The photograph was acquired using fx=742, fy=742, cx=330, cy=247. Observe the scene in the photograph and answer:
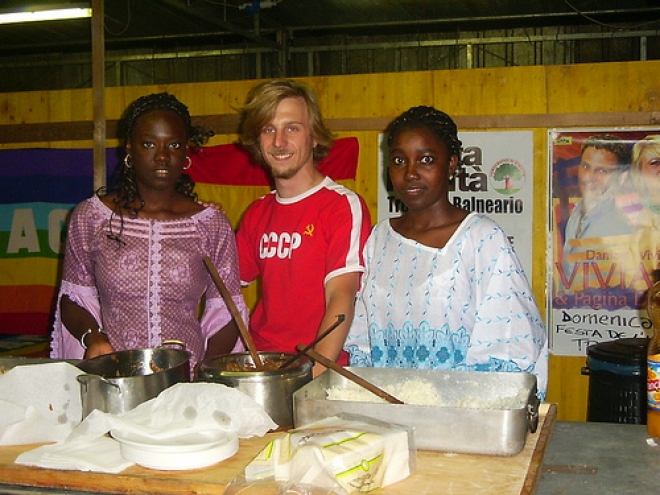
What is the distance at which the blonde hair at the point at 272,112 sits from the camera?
102 inches

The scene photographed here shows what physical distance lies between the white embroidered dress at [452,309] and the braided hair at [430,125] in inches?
11.3

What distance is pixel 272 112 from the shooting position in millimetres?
2602

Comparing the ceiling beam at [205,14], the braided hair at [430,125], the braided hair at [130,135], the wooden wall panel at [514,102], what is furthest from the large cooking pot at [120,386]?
the ceiling beam at [205,14]

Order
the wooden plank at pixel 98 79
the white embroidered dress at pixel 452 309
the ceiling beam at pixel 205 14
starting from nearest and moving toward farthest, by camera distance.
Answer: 1. the white embroidered dress at pixel 452 309
2. the wooden plank at pixel 98 79
3. the ceiling beam at pixel 205 14

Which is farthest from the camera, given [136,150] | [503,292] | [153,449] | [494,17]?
[494,17]

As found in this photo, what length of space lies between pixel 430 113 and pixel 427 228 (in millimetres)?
374

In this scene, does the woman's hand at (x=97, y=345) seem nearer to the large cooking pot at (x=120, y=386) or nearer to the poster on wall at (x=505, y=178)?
the large cooking pot at (x=120, y=386)

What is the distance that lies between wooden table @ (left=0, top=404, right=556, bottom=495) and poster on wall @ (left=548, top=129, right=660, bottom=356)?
3372 millimetres

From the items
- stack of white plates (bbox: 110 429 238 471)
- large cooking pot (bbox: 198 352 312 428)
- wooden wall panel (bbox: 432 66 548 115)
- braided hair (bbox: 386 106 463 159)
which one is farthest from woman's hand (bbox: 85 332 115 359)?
wooden wall panel (bbox: 432 66 548 115)

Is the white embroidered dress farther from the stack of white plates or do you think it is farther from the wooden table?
the stack of white plates

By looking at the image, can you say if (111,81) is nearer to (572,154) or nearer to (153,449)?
(572,154)

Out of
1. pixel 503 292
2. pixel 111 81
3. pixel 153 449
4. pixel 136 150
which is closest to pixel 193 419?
pixel 153 449

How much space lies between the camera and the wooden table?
1427mm

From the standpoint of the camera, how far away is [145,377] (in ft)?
5.64
